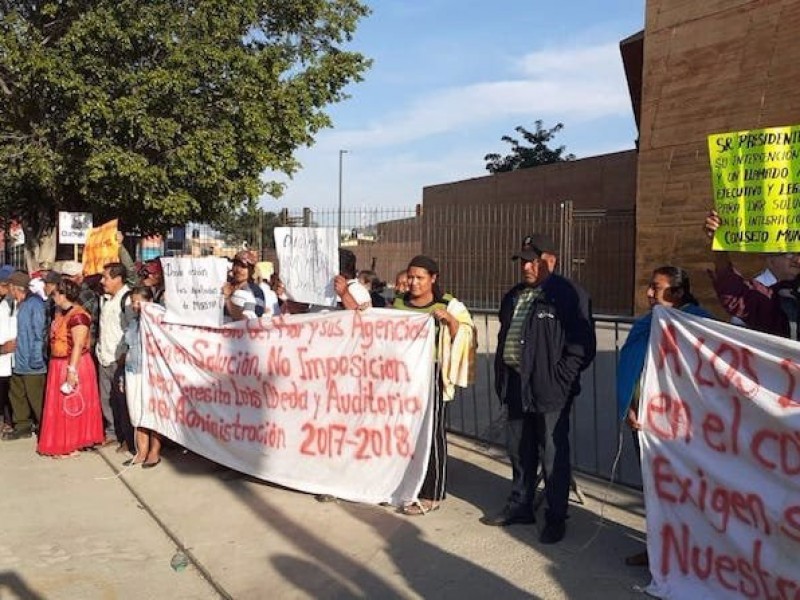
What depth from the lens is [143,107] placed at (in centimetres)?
1680

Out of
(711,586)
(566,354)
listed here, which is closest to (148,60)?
(566,354)

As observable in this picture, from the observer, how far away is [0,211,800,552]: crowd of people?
4344 millimetres

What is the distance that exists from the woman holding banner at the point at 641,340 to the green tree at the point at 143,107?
14524 mm

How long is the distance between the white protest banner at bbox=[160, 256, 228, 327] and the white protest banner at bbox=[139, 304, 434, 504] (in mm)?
111

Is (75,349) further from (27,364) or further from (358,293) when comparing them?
(358,293)

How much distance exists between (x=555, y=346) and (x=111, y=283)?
446 cm

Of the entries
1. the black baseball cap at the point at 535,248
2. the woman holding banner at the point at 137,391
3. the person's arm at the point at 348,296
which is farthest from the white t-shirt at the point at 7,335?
the black baseball cap at the point at 535,248

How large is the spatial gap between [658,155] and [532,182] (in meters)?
14.8

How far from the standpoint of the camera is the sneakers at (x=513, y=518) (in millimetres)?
4910

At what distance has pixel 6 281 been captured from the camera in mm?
8289

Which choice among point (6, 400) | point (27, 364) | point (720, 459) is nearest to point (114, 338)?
point (27, 364)

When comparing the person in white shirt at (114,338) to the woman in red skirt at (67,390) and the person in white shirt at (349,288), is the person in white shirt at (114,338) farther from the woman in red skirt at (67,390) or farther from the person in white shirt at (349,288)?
the person in white shirt at (349,288)

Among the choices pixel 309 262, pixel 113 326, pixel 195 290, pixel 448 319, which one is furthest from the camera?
pixel 113 326

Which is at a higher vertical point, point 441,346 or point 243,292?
point 243,292
